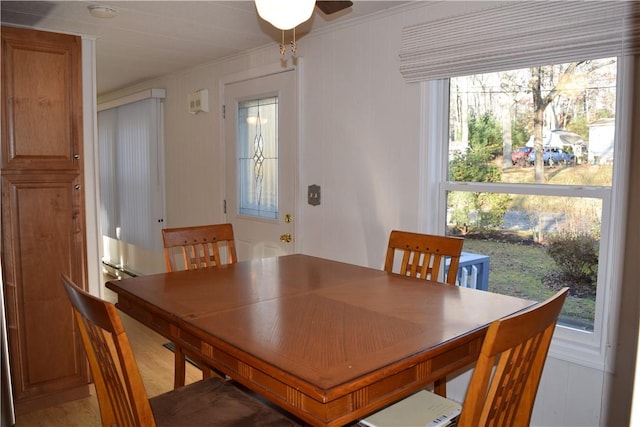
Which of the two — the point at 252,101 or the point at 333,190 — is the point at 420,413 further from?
the point at 252,101

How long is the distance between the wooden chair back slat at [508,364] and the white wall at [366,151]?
1.05 m

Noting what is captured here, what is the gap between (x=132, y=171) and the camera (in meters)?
5.43

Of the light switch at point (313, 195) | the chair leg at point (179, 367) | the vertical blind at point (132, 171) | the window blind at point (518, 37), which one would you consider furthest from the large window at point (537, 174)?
the vertical blind at point (132, 171)

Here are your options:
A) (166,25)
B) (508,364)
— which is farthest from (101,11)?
(508,364)

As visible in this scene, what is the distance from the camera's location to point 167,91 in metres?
4.82

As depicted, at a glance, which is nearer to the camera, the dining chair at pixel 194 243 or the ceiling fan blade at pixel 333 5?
the ceiling fan blade at pixel 333 5

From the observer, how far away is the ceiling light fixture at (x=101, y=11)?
2.74 metres

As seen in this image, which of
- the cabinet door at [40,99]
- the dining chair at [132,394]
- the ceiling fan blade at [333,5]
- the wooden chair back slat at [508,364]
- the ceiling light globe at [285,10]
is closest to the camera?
the wooden chair back slat at [508,364]

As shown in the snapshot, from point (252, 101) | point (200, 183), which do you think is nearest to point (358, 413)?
point (252, 101)

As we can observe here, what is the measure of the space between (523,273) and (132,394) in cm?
185

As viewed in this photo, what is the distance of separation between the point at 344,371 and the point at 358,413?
99 millimetres

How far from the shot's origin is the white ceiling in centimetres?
273

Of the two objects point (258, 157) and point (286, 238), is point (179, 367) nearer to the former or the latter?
point (286, 238)

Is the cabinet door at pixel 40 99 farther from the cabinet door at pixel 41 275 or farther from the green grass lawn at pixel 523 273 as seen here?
Result: the green grass lawn at pixel 523 273
